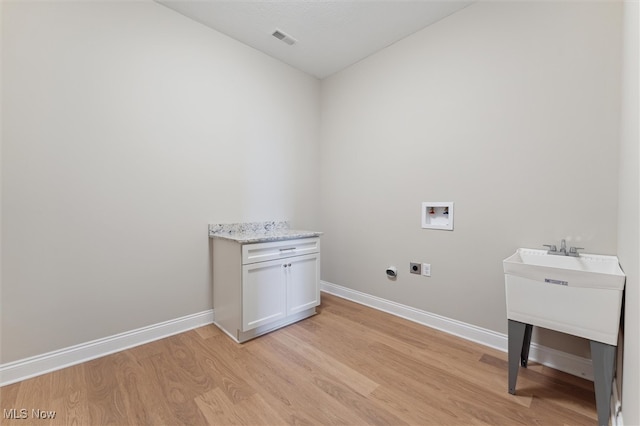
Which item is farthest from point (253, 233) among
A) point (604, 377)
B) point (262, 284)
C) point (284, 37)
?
point (604, 377)

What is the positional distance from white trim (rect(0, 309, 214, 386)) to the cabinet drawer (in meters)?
0.80

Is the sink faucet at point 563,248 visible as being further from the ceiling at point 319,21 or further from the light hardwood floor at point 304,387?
the ceiling at point 319,21

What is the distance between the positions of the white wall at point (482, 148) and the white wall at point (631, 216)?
0.68ft

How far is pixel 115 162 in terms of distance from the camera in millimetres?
1864

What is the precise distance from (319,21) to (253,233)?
79.9 inches

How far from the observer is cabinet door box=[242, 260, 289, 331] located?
2000mm

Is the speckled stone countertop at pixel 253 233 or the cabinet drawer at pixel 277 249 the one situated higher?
the speckled stone countertop at pixel 253 233

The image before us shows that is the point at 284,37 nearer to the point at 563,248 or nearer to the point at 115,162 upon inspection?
the point at 115,162

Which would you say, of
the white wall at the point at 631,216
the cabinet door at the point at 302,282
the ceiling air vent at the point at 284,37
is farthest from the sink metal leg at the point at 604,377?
the ceiling air vent at the point at 284,37

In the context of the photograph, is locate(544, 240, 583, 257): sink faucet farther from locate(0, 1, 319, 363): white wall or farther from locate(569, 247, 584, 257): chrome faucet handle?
locate(0, 1, 319, 363): white wall

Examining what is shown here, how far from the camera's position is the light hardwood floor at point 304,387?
4.23 ft

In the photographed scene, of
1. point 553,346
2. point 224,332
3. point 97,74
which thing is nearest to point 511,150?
point 553,346

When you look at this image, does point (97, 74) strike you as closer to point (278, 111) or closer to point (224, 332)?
point (278, 111)

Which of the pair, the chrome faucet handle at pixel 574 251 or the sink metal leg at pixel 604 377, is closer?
the sink metal leg at pixel 604 377
